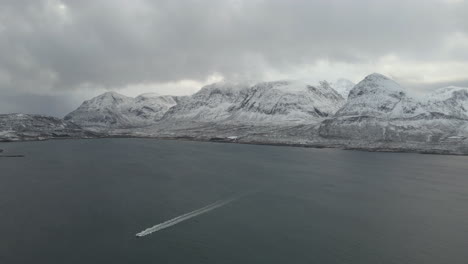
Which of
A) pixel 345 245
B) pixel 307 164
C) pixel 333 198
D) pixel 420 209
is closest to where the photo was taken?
pixel 345 245

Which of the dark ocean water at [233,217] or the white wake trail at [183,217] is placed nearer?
the dark ocean water at [233,217]

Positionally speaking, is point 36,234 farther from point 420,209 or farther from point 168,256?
point 420,209

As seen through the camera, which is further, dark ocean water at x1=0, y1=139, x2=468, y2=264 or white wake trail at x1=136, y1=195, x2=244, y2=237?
white wake trail at x1=136, y1=195, x2=244, y2=237

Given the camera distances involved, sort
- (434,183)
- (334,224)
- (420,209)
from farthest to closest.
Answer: (434,183) → (420,209) → (334,224)

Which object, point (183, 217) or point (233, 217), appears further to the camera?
point (233, 217)

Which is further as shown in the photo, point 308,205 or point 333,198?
point 333,198

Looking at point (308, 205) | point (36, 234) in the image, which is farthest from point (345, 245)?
point (36, 234)

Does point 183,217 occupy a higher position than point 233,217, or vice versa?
point 183,217
